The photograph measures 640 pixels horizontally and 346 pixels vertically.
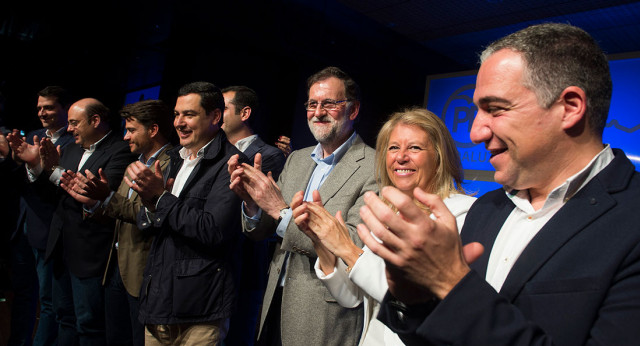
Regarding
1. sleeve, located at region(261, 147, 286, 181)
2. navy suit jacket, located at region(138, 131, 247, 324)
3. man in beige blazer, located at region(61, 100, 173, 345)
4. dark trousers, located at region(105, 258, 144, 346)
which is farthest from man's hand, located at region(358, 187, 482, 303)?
dark trousers, located at region(105, 258, 144, 346)

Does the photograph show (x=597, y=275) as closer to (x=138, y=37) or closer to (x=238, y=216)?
(x=238, y=216)

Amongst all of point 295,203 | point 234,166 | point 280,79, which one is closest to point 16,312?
point 234,166

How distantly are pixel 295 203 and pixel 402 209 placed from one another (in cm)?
84

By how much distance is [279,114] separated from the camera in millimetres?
5473

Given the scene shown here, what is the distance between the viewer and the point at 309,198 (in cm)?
220

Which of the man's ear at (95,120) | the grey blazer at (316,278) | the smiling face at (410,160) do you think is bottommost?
the grey blazer at (316,278)

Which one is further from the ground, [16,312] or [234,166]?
[234,166]

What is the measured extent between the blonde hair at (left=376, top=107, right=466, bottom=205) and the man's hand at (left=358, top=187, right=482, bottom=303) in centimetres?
94

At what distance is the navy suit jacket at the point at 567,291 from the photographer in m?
0.71

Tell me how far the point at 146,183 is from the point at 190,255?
427 mm

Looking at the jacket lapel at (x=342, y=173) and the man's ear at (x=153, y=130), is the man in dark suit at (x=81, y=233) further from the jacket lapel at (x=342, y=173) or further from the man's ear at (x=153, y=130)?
the jacket lapel at (x=342, y=173)

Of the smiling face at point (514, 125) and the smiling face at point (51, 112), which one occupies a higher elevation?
the smiling face at point (51, 112)

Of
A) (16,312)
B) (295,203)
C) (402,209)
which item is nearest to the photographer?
(402,209)

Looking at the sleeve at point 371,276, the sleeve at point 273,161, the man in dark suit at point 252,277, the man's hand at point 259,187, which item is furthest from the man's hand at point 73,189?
the sleeve at point 371,276
